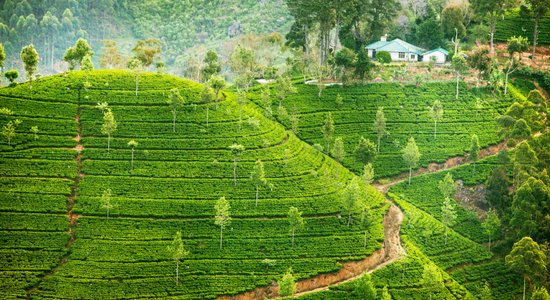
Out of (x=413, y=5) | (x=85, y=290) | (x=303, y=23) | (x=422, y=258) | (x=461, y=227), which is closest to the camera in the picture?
(x=85, y=290)

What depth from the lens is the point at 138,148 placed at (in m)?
106

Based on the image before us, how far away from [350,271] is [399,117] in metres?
36.1

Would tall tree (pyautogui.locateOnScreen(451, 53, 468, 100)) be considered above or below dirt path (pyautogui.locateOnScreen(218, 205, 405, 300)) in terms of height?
above

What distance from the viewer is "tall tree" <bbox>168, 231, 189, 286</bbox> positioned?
89.1 meters

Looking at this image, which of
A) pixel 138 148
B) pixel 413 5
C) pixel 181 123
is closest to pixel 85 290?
pixel 138 148

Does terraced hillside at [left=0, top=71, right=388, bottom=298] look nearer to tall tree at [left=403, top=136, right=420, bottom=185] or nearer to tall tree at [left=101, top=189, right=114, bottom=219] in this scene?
tall tree at [left=101, top=189, right=114, bottom=219]

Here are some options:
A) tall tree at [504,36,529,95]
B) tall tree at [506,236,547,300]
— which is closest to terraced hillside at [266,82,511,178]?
tall tree at [504,36,529,95]

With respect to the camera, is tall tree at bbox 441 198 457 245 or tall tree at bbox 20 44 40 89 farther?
tall tree at bbox 20 44 40 89

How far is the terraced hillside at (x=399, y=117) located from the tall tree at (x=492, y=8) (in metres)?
14.8

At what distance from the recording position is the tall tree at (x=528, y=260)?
9281 cm

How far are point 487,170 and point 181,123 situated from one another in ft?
141

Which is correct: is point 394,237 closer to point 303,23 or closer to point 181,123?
point 181,123

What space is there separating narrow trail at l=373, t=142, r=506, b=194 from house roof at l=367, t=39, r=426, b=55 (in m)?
27.1

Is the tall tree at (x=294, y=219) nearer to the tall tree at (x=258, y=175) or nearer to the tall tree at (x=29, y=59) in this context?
the tall tree at (x=258, y=175)
